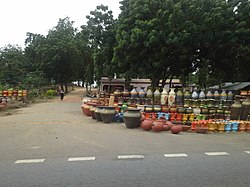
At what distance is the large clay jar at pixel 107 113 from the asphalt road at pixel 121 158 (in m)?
2.00

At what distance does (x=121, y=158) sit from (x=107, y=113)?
18.6ft

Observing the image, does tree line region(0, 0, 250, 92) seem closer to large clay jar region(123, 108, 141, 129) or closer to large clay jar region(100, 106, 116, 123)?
large clay jar region(100, 106, 116, 123)

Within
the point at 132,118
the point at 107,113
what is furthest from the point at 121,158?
the point at 107,113

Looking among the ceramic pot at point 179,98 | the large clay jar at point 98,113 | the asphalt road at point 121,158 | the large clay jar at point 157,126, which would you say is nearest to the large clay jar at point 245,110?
the asphalt road at point 121,158

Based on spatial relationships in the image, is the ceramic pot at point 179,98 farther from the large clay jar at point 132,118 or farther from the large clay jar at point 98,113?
the large clay jar at point 98,113

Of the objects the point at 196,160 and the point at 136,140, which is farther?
the point at 136,140

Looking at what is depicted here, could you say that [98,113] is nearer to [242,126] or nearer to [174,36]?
[242,126]

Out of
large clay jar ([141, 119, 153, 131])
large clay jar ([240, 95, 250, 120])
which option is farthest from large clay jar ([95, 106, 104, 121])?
large clay jar ([240, 95, 250, 120])

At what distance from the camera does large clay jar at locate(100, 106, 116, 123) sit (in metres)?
11.7

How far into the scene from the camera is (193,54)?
63.0ft

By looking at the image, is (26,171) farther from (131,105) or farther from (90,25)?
(90,25)

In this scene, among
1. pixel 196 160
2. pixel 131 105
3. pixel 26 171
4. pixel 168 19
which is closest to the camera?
pixel 26 171

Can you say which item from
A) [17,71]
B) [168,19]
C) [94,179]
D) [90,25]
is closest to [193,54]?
[168,19]

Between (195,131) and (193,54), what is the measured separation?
1032 cm
